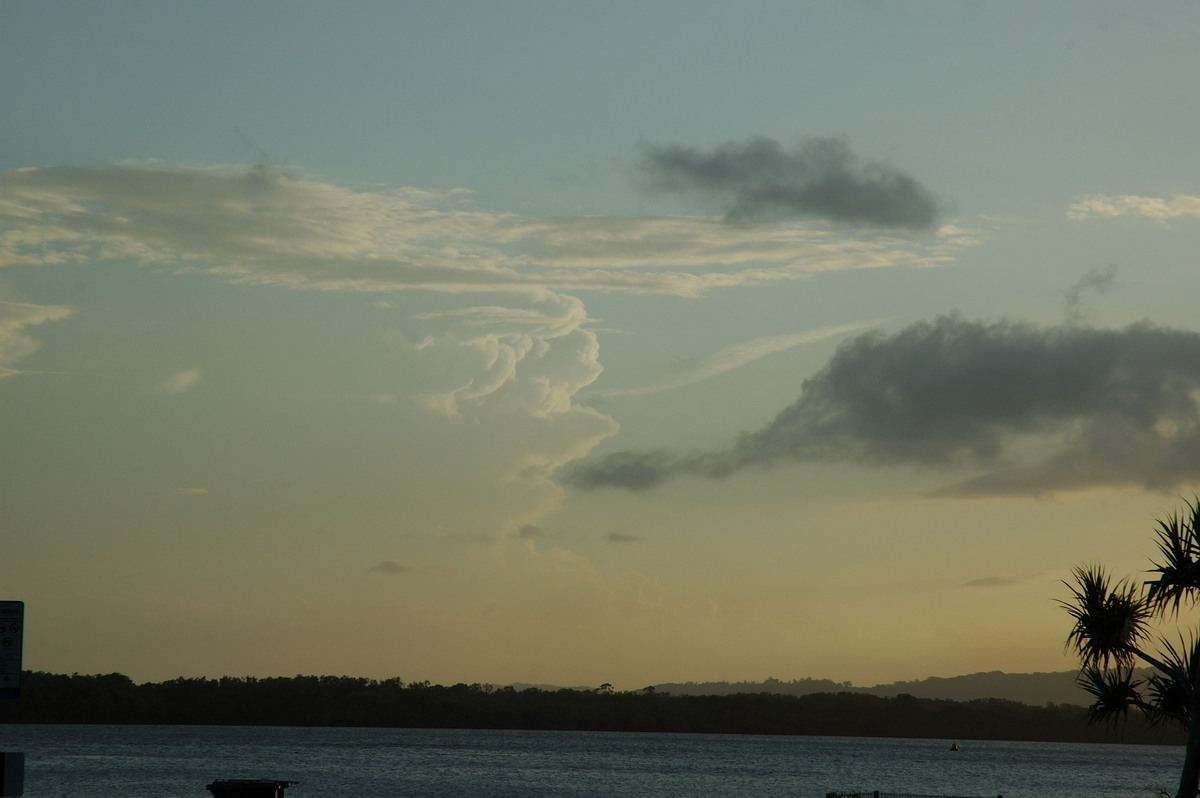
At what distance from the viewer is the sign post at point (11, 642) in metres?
12.2

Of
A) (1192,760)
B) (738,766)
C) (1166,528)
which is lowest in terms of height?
(738,766)

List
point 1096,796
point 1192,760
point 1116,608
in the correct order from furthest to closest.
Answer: point 1096,796 → point 1116,608 → point 1192,760

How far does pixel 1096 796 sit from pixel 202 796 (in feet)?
267

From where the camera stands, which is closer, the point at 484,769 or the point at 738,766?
the point at 484,769

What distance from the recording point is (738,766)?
194m

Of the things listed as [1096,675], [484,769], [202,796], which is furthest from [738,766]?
[1096,675]

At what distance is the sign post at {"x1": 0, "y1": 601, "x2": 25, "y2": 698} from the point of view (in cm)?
1223

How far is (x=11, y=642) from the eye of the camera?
40.4 ft

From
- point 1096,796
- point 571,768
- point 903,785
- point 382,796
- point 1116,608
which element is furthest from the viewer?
point 571,768

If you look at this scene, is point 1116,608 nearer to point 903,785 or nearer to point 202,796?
point 202,796

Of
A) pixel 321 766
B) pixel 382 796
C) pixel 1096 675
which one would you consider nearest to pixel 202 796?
pixel 382 796

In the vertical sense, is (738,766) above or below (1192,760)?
below

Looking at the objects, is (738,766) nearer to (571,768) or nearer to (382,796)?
(571,768)

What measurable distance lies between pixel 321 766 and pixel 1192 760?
153 m
